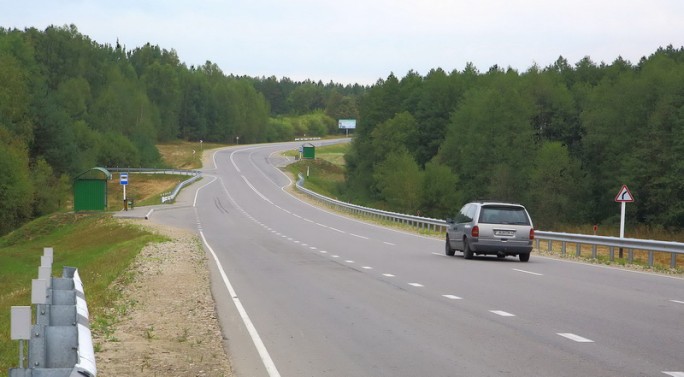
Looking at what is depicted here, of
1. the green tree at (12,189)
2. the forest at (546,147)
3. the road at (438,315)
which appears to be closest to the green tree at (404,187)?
the forest at (546,147)

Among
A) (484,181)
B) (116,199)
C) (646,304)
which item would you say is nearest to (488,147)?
(484,181)

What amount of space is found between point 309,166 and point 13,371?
134 metres

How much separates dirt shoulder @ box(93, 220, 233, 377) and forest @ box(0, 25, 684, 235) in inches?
2068

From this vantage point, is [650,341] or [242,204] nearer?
[650,341]

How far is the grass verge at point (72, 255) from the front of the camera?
16984 mm

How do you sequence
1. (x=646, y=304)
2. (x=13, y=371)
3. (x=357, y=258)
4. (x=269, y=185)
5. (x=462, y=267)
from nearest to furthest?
(x=13, y=371) → (x=646, y=304) → (x=462, y=267) → (x=357, y=258) → (x=269, y=185)

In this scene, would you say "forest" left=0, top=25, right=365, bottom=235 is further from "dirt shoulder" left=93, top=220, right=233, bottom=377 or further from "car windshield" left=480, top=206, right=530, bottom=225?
"dirt shoulder" left=93, top=220, right=233, bottom=377

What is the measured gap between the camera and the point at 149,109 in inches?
5866

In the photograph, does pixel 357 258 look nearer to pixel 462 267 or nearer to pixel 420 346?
pixel 462 267

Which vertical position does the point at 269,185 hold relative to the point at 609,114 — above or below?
below

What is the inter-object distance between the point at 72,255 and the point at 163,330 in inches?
1256

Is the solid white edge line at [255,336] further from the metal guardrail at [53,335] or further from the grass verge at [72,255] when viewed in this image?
the grass verge at [72,255]

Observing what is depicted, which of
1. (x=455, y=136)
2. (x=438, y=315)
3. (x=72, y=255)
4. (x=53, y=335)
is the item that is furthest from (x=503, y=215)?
(x=455, y=136)

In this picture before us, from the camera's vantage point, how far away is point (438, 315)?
550 inches
